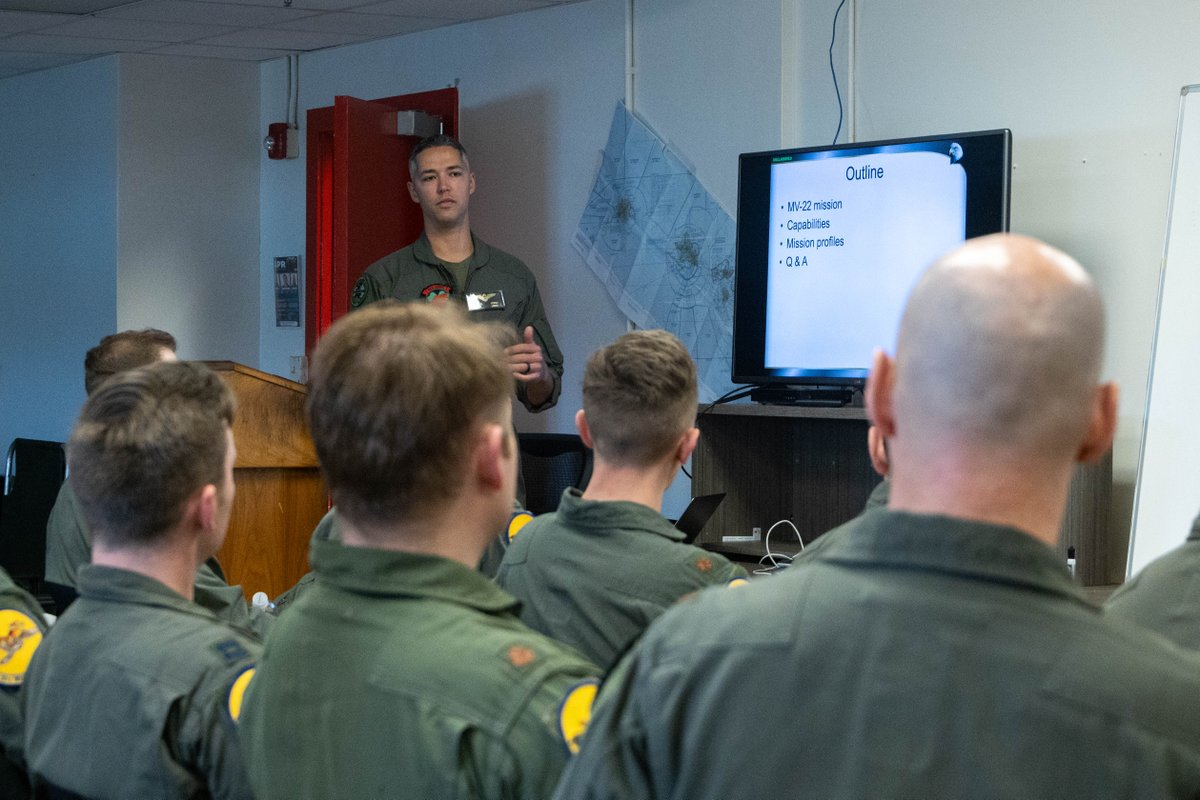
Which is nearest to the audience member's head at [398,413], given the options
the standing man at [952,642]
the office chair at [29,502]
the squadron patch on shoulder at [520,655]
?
the squadron patch on shoulder at [520,655]

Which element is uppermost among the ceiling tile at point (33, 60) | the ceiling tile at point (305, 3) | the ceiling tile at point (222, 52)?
the ceiling tile at point (305, 3)

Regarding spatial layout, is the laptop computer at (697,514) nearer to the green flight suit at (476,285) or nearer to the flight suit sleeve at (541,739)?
the green flight suit at (476,285)

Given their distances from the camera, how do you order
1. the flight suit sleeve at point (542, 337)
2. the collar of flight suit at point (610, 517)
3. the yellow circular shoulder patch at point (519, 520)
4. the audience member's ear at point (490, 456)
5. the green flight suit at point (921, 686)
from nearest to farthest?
the green flight suit at point (921, 686) → the audience member's ear at point (490, 456) → the collar of flight suit at point (610, 517) → the yellow circular shoulder patch at point (519, 520) → the flight suit sleeve at point (542, 337)

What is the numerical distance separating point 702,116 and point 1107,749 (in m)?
3.76

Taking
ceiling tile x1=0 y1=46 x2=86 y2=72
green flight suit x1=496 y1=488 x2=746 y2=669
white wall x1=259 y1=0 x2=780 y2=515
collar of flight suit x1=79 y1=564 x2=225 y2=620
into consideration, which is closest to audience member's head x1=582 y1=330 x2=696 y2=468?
green flight suit x1=496 y1=488 x2=746 y2=669

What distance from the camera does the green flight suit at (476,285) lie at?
4363 millimetres

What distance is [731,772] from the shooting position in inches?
34.9

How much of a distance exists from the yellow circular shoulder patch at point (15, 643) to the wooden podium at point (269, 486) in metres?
1.89

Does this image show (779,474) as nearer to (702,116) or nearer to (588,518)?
(702,116)

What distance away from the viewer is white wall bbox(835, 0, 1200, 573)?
335cm

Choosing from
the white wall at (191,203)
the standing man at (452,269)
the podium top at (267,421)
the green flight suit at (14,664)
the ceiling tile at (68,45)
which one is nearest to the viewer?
the green flight suit at (14,664)

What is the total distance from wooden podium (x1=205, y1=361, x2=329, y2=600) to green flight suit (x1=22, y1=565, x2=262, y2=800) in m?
2.16

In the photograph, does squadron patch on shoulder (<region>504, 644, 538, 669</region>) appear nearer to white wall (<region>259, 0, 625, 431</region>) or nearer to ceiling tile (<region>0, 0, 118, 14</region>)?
white wall (<region>259, 0, 625, 431</region>)

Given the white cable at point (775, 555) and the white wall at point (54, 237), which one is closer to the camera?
the white cable at point (775, 555)
